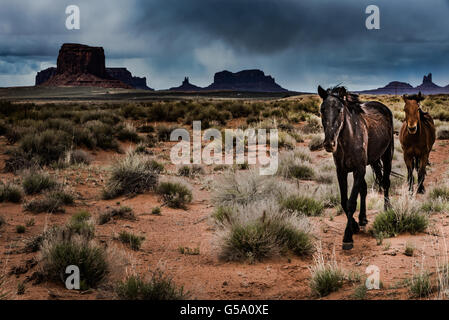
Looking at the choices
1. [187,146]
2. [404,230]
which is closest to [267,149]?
[187,146]

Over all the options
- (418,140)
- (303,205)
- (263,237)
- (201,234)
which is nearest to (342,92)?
(263,237)

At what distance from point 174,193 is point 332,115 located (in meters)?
5.31

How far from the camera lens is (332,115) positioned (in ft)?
17.4

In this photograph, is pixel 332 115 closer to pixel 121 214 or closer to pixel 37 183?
pixel 121 214

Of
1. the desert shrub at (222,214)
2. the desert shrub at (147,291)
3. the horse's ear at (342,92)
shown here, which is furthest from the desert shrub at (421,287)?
the desert shrub at (222,214)

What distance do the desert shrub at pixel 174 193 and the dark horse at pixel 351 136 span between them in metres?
4.15

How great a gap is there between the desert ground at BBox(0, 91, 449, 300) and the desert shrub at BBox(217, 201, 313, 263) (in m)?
0.02

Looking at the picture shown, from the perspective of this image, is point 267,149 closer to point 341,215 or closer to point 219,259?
point 341,215

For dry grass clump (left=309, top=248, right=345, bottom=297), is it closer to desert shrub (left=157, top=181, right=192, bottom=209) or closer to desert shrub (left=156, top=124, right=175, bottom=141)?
desert shrub (left=157, top=181, right=192, bottom=209)

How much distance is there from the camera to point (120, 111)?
28.2 metres

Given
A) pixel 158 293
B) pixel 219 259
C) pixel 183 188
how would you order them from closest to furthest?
pixel 158 293 → pixel 219 259 → pixel 183 188

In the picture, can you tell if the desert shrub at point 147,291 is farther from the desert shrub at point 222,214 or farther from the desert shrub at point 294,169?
the desert shrub at point 294,169

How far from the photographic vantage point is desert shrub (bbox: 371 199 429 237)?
619 cm

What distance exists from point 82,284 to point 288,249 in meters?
2.94
